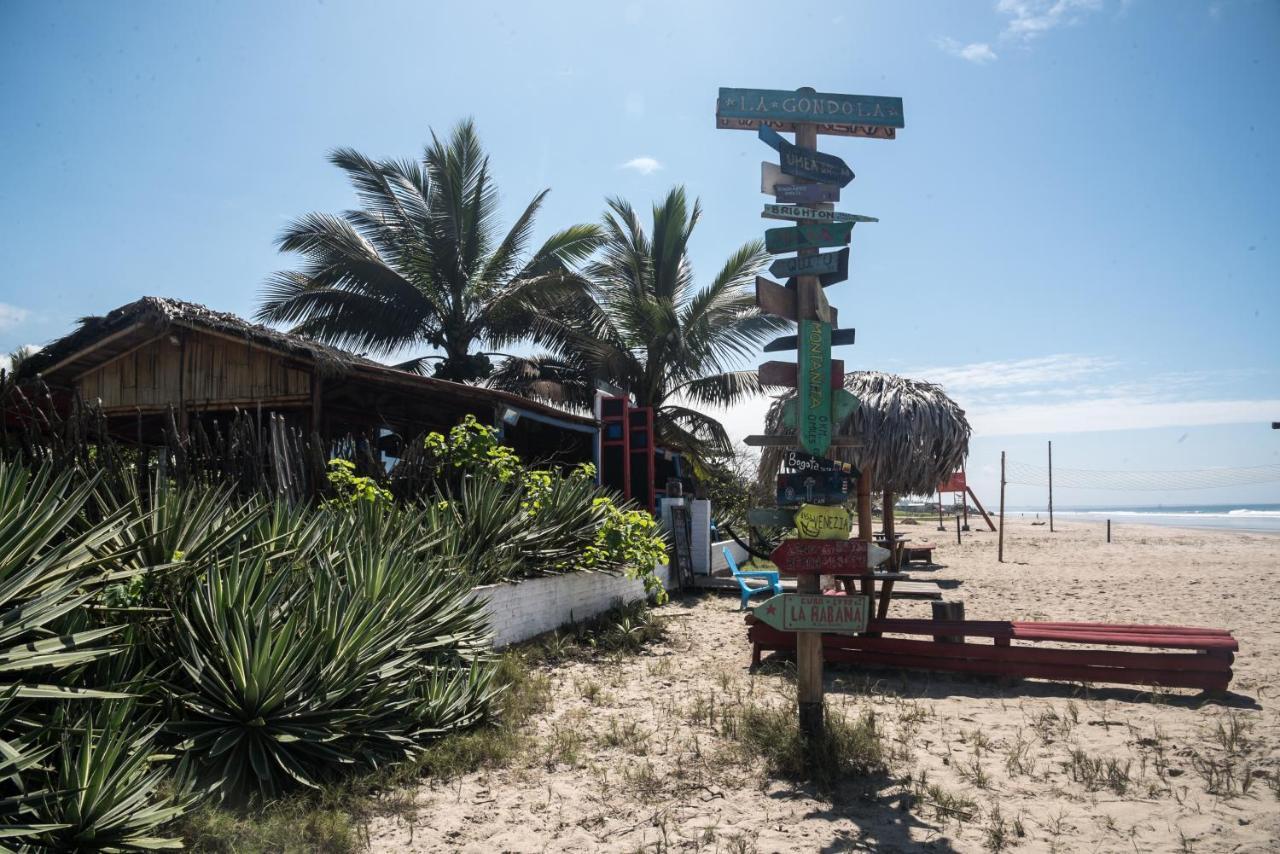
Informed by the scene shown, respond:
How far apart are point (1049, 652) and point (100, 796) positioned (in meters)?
6.51

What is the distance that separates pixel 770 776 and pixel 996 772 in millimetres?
1288

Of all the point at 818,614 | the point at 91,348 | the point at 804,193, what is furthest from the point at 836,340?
the point at 91,348

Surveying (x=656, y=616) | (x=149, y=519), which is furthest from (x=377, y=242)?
(x=149, y=519)

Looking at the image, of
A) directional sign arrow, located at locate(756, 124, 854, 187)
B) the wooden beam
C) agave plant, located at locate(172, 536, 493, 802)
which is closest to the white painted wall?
agave plant, located at locate(172, 536, 493, 802)

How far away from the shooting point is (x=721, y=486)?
70.7 ft

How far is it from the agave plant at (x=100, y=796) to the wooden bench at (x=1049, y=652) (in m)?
5.09

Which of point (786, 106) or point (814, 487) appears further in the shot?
point (786, 106)

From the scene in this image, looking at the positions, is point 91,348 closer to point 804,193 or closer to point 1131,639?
point 804,193

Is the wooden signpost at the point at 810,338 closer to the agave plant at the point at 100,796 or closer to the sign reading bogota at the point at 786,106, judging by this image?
the sign reading bogota at the point at 786,106

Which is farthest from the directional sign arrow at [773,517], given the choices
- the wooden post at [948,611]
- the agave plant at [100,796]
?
the agave plant at [100,796]

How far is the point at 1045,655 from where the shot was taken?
6.73 meters

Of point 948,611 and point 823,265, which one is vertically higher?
point 823,265

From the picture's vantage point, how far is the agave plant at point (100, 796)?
3.01 metres

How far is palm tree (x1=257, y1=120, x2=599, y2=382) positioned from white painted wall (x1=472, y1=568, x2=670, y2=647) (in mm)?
10457
